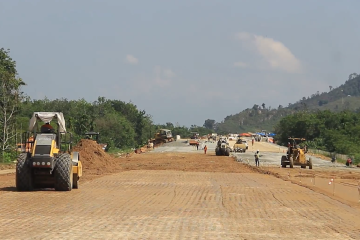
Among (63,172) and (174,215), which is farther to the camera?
(63,172)

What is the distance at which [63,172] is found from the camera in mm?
21953

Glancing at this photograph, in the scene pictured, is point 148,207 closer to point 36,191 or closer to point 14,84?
point 36,191

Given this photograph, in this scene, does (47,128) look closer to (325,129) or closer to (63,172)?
(63,172)

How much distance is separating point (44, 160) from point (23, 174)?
1102mm

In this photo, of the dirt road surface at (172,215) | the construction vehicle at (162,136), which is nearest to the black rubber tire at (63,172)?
the dirt road surface at (172,215)

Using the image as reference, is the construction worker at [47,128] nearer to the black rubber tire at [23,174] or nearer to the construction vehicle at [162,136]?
the black rubber tire at [23,174]

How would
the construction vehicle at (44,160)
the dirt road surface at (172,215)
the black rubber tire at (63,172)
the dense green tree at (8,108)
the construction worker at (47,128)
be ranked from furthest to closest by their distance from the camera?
the dense green tree at (8,108)
the construction worker at (47,128)
the black rubber tire at (63,172)
the construction vehicle at (44,160)
the dirt road surface at (172,215)

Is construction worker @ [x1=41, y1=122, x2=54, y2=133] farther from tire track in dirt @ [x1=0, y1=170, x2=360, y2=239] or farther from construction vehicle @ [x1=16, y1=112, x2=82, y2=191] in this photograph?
tire track in dirt @ [x1=0, y1=170, x2=360, y2=239]

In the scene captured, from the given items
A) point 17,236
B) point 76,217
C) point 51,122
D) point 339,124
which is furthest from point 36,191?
point 339,124

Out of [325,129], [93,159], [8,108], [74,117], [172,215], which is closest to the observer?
[172,215]

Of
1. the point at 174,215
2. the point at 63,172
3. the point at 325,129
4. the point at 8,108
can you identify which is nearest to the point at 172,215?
the point at 174,215

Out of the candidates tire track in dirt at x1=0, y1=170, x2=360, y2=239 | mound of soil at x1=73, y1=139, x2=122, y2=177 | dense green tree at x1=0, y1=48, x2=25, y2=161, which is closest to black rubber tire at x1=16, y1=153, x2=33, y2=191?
tire track in dirt at x1=0, y1=170, x2=360, y2=239

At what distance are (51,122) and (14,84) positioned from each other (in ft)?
113

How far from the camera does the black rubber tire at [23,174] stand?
70.9ft
